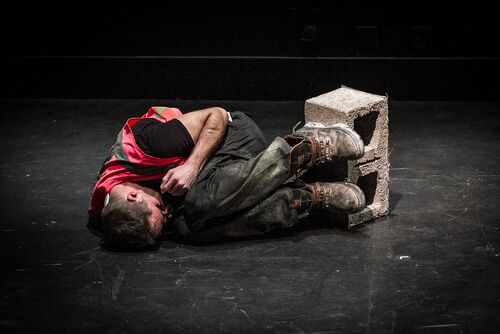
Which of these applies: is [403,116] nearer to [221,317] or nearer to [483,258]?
[483,258]

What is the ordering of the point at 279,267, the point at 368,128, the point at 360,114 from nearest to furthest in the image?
the point at 279,267, the point at 360,114, the point at 368,128

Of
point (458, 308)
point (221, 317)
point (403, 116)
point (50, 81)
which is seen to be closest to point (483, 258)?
point (458, 308)

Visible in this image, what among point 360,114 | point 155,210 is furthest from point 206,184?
point 360,114

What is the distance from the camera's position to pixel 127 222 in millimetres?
4559

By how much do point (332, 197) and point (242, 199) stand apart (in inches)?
17.8

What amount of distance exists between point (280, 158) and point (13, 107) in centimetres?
293

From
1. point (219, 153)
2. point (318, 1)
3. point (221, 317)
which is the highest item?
point (318, 1)

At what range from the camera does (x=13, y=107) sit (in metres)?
6.88

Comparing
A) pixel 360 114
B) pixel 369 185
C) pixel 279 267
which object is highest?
pixel 360 114

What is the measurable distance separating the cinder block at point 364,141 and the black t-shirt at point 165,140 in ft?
2.20

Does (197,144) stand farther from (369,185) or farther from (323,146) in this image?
(369,185)

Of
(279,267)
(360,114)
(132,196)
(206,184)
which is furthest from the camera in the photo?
(360,114)

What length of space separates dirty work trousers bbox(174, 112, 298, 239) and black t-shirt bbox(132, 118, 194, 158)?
16cm

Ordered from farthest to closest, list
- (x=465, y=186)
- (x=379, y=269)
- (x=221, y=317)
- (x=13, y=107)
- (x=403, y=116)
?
(x=13, y=107)
(x=403, y=116)
(x=465, y=186)
(x=379, y=269)
(x=221, y=317)
